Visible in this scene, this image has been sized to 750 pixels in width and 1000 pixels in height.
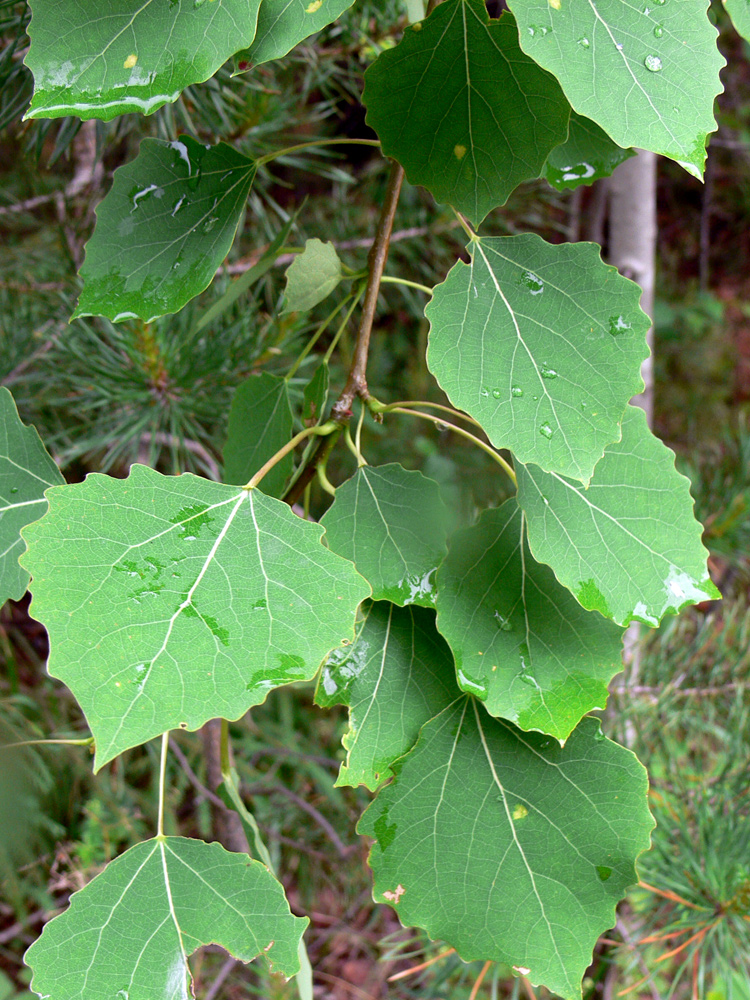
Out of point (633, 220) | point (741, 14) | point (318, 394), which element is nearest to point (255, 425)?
point (318, 394)

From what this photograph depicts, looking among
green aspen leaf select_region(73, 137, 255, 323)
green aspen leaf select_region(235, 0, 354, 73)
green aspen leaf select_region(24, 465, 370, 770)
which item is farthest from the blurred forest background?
green aspen leaf select_region(24, 465, 370, 770)

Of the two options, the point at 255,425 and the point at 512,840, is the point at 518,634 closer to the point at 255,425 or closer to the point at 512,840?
the point at 512,840

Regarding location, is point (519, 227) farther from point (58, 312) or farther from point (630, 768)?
point (630, 768)

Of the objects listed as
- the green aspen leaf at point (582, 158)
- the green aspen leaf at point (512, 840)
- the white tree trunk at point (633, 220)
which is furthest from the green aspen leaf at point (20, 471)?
the white tree trunk at point (633, 220)

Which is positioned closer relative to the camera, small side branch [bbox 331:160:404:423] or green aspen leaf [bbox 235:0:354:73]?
green aspen leaf [bbox 235:0:354:73]

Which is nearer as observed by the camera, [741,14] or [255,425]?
[741,14]

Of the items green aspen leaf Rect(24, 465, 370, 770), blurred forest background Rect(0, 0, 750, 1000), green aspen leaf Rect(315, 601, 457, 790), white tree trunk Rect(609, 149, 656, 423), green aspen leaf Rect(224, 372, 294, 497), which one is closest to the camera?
green aspen leaf Rect(24, 465, 370, 770)

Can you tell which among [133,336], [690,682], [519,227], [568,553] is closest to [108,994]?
[568,553]

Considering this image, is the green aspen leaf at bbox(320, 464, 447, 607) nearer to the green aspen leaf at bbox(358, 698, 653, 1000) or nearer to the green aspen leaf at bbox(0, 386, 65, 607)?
the green aspen leaf at bbox(358, 698, 653, 1000)
